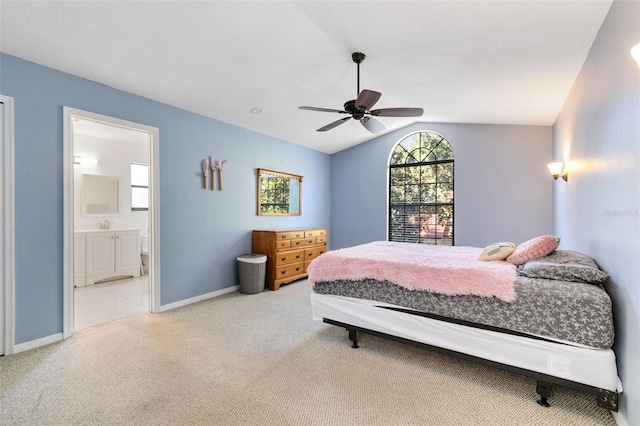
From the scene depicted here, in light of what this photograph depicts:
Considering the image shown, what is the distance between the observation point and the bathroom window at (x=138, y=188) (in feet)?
18.5

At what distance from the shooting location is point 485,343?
6.68 ft

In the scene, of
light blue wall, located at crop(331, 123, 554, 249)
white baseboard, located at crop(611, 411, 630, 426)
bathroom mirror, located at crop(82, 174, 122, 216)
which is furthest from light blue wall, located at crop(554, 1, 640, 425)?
bathroom mirror, located at crop(82, 174, 122, 216)

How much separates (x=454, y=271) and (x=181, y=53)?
3023 millimetres

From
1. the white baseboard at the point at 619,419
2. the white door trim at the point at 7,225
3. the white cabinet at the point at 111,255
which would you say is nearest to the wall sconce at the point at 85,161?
the white cabinet at the point at 111,255

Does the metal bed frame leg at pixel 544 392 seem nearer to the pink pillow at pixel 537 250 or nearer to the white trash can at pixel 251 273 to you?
the pink pillow at pixel 537 250

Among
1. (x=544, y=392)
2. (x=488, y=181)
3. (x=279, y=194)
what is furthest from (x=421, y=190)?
(x=544, y=392)

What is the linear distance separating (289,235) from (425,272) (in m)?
2.78

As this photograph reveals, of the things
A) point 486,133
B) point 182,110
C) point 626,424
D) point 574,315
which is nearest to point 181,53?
point 182,110

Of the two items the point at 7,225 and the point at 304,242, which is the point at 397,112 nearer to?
the point at 304,242

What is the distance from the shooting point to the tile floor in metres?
3.33

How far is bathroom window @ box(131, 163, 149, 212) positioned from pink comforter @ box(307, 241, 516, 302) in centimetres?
450

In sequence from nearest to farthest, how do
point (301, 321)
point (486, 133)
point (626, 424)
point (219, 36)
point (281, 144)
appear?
point (626, 424)
point (219, 36)
point (301, 321)
point (486, 133)
point (281, 144)

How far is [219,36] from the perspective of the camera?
2.52m

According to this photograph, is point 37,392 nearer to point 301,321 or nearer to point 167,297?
point 167,297
